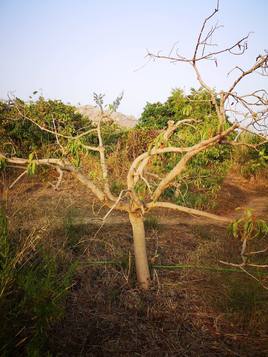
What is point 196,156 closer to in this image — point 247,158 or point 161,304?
point 161,304

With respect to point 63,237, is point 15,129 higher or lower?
higher

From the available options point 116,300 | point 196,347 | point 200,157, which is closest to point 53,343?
point 116,300

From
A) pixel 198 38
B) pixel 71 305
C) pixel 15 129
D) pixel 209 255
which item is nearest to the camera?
pixel 198 38

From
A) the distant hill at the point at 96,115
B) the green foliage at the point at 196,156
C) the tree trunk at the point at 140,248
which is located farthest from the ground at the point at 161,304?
the distant hill at the point at 96,115

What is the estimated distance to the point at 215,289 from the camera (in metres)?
2.89

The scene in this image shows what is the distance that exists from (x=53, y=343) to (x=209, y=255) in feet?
7.17

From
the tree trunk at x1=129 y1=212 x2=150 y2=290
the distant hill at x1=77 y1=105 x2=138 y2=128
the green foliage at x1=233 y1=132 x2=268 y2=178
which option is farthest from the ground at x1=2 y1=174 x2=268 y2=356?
the green foliage at x1=233 y1=132 x2=268 y2=178

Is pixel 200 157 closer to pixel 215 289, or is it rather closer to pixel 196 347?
pixel 215 289

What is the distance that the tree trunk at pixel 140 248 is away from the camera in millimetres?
2762

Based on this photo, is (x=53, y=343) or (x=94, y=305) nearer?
(x=53, y=343)

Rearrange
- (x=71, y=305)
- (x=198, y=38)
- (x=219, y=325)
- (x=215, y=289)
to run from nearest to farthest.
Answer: (x=198, y=38)
(x=219, y=325)
(x=71, y=305)
(x=215, y=289)

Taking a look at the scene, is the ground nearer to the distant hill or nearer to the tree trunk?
the tree trunk

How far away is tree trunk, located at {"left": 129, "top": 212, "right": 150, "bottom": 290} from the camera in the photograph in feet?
9.06

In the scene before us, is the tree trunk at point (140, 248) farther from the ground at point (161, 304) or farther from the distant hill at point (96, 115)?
the distant hill at point (96, 115)
